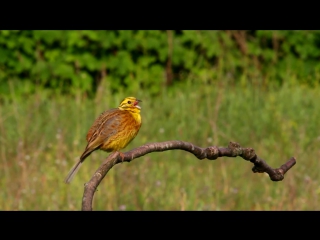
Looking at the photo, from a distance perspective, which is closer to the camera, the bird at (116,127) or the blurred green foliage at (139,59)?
the bird at (116,127)

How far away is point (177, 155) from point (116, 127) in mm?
5017

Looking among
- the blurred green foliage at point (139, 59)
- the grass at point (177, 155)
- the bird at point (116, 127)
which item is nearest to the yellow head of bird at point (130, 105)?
the bird at point (116, 127)

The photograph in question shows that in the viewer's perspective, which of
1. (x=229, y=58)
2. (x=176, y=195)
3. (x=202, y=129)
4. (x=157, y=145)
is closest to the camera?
(x=157, y=145)

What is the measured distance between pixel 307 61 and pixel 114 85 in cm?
317

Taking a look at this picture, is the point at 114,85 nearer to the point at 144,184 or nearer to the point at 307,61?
the point at 307,61

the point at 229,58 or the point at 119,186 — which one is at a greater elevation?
the point at 229,58

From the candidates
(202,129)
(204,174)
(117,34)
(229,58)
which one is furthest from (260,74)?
(204,174)

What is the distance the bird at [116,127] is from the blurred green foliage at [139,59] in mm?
7316

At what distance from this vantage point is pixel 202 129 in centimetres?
768

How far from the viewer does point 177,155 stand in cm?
693

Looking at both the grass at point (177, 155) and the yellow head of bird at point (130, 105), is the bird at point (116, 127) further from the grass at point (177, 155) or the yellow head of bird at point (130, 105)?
the grass at point (177, 155)

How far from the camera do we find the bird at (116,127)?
6.29ft

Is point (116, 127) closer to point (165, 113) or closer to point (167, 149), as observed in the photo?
point (167, 149)

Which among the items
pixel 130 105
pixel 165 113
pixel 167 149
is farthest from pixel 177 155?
pixel 167 149
